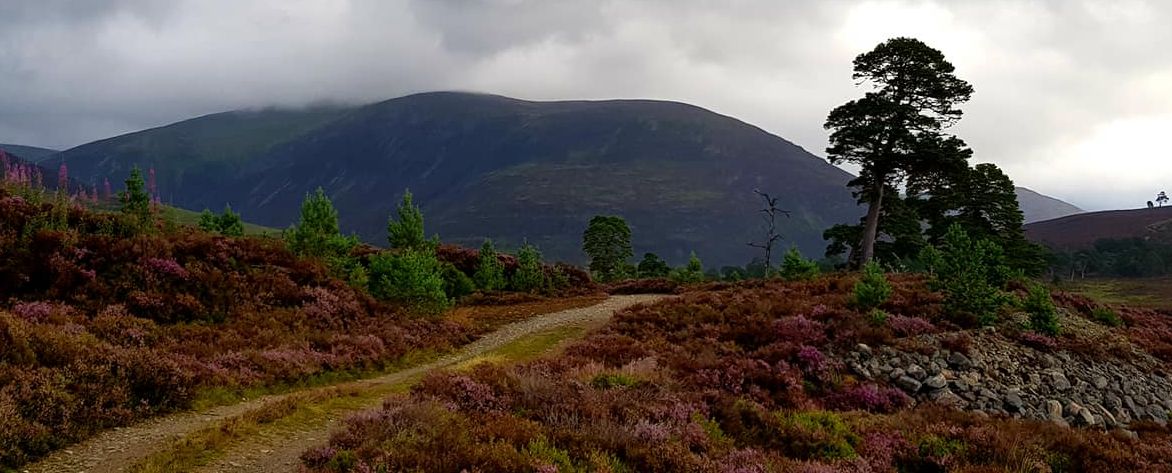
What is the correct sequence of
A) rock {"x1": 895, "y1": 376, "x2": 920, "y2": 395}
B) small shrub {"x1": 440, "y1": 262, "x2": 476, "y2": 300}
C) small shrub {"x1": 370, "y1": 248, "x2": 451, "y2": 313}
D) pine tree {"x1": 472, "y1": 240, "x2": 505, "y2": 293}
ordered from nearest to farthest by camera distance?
rock {"x1": 895, "y1": 376, "x2": 920, "y2": 395}, small shrub {"x1": 370, "y1": 248, "x2": 451, "y2": 313}, small shrub {"x1": 440, "y1": 262, "x2": 476, "y2": 300}, pine tree {"x1": 472, "y1": 240, "x2": 505, "y2": 293}

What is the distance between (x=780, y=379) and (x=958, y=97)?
30.3 meters

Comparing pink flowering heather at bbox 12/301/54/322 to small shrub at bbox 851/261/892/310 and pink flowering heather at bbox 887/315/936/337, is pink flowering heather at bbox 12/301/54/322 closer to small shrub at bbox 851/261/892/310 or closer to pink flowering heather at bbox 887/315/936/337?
pink flowering heather at bbox 887/315/936/337

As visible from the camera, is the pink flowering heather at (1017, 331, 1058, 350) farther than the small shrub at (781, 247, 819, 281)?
No

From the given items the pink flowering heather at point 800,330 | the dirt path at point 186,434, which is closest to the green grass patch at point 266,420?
the dirt path at point 186,434

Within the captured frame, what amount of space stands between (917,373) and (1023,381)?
2.73 m

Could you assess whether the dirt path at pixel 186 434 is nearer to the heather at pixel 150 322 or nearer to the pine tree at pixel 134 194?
the heather at pixel 150 322

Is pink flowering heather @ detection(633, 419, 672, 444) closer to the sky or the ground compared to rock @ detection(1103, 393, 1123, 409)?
closer to the sky

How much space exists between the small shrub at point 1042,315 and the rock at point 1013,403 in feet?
19.0

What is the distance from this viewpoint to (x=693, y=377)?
15242 millimetres

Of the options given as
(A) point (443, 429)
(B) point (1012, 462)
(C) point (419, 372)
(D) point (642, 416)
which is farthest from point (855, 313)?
(A) point (443, 429)

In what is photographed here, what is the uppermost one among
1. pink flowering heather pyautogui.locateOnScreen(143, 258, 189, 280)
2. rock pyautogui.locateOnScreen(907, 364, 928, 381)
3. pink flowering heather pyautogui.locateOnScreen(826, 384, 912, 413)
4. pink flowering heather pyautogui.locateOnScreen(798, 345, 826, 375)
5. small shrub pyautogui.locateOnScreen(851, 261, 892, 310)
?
pink flowering heather pyautogui.locateOnScreen(143, 258, 189, 280)

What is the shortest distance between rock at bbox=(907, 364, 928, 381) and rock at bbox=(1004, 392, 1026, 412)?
6.08 ft

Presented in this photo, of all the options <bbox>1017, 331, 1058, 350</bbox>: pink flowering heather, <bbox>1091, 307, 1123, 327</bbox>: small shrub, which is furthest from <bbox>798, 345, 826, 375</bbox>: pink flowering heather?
<bbox>1091, 307, 1123, 327</bbox>: small shrub

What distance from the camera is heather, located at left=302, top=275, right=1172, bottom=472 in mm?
8906
